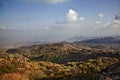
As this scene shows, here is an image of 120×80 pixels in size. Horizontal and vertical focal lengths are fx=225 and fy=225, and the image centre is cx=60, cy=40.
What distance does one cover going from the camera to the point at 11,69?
79.2 meters

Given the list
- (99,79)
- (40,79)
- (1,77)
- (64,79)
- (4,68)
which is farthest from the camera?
(4,68)

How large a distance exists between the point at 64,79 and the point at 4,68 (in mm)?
24076

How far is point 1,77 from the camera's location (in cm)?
6028

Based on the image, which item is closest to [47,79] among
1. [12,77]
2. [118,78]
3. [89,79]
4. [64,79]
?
[64,79]

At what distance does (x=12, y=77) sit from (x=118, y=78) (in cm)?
2810

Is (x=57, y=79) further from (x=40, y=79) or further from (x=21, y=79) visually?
(x=21, y=79)

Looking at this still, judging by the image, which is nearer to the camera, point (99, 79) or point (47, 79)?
point (99, 79)

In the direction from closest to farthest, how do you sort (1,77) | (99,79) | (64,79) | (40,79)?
(99,79) → (1,77) → (64,79) → (40,79)

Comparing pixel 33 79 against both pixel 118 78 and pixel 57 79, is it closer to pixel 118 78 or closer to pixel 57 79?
pixel 57 79

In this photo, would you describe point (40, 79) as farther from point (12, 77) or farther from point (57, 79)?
point (12, 77)

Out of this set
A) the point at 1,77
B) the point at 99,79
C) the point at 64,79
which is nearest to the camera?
the point at 99,79

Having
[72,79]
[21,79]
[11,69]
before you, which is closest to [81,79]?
[72,79]

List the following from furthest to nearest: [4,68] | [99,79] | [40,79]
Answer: [4,68]
[40,79]
[99,79]

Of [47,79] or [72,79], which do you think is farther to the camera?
[47,79]
